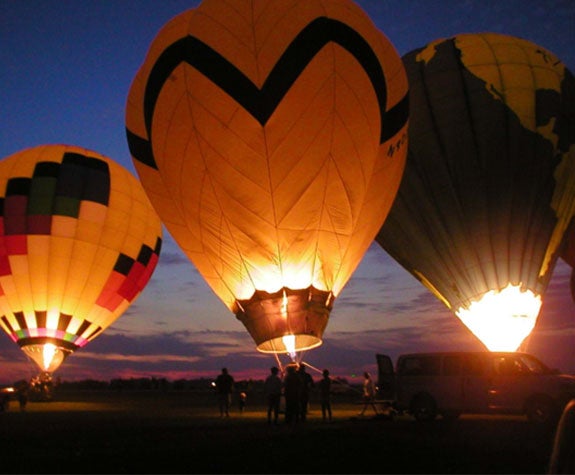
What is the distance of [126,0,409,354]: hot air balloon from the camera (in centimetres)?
1190

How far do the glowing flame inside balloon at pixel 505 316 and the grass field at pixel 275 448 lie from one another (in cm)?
588

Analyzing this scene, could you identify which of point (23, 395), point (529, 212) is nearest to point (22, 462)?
point (23, 395)

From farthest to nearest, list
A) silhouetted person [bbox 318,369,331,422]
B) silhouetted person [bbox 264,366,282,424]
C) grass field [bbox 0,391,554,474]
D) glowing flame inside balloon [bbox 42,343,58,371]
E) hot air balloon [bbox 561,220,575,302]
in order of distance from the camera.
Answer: glowing flame inside balloon [bbox 42,343,58,371], hot air balloon [bbox 561,220,575,302], silhouetted person [bbox 318,369,331,422], silhouetted person [bbox 264,366,282,424], grass field [bbox 0,391,554,474]

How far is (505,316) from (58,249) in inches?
596

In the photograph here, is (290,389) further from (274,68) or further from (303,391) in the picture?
(274,68)

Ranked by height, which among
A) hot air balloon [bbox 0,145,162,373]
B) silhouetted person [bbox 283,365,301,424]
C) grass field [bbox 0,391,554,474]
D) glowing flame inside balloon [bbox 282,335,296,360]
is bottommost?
grass field [bbox 0,391,554,474]

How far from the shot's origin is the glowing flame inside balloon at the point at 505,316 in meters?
17.7

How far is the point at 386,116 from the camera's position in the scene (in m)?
13.5

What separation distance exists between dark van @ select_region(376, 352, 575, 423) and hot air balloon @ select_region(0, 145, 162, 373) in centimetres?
1241

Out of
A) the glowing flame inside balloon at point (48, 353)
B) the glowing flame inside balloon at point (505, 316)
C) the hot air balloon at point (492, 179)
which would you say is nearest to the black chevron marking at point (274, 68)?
the hot air balloon at point (492, 179)

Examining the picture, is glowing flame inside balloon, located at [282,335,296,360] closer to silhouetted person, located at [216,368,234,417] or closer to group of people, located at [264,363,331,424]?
group of people, located at [264,363,331,424]

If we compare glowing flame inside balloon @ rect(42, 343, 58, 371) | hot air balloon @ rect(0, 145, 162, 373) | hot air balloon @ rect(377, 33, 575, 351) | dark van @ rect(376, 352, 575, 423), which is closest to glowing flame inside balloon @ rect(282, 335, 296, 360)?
dark van @ rect(376, 352, 575, 423)

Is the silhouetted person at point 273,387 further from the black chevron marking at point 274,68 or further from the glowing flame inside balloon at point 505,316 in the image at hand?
the glowing flame inside balloon at point 505,316

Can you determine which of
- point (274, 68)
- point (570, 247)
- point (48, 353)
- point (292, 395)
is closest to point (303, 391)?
point (292, 395)
